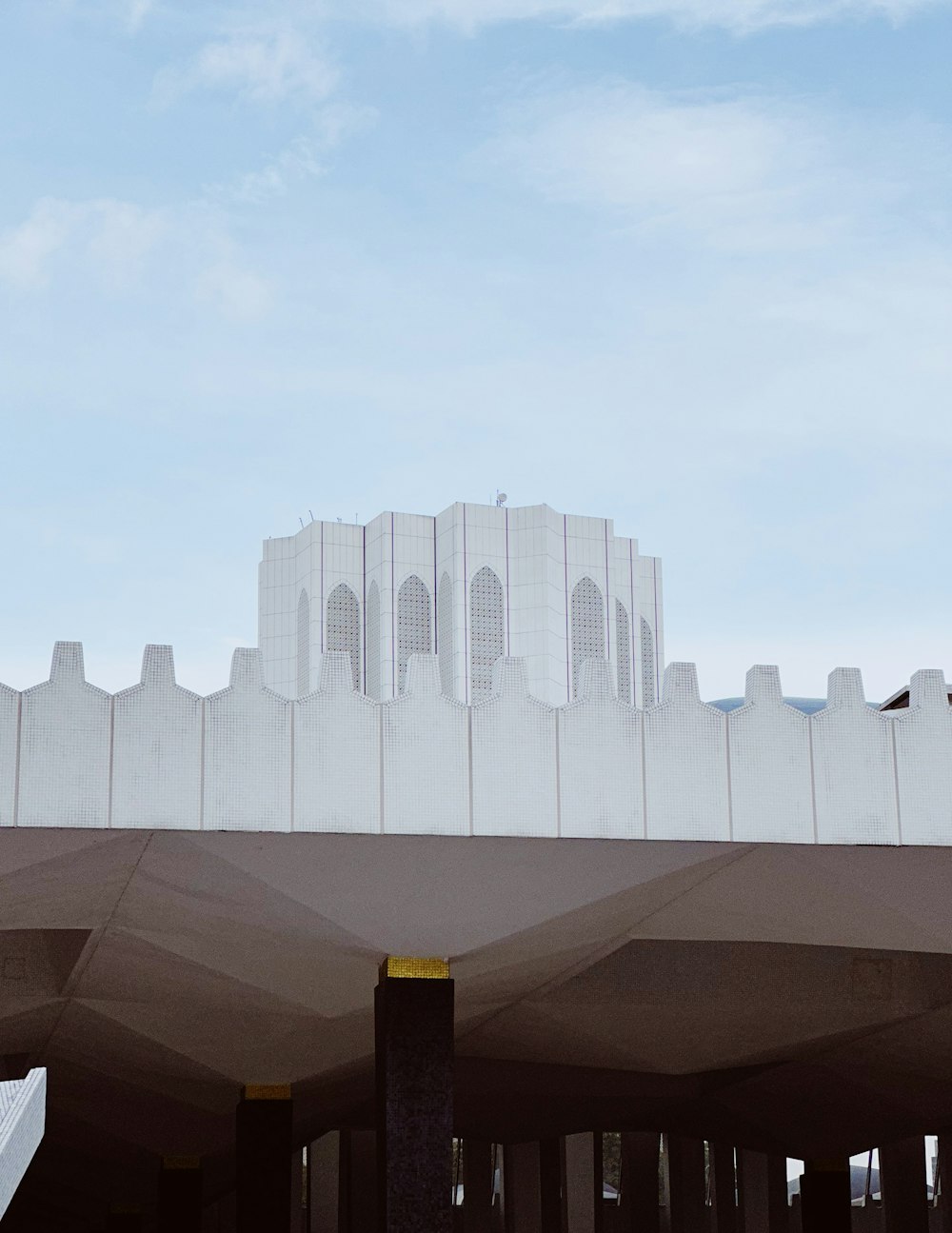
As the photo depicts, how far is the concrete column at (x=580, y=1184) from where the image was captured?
2809 cm

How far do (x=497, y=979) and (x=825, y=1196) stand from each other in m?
10.5

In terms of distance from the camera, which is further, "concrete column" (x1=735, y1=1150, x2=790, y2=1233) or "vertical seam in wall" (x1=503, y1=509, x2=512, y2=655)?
"vertical seam in wall" (x1=503, y1=509, x2=512, y2=655)

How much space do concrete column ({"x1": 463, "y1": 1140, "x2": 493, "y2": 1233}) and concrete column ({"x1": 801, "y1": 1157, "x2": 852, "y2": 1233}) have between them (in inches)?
387

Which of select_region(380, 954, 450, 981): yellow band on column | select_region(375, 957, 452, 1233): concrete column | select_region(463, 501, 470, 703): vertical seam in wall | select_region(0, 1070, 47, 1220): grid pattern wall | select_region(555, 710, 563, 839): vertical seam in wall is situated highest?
select_region(463, 501, 470, 703): vertical seam in wall

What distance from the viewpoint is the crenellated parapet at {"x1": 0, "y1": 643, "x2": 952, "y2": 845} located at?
8.08 m

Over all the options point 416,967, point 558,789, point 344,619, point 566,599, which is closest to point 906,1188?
point 416,967

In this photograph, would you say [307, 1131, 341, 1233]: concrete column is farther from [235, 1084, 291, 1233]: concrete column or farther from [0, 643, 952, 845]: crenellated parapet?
[0, 643, 952, 845]: crenellated parapet

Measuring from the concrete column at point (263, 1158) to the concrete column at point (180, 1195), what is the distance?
522cm

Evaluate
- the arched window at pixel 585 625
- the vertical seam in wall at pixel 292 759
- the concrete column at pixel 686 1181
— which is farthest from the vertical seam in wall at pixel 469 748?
the arched window at pixel 585 625

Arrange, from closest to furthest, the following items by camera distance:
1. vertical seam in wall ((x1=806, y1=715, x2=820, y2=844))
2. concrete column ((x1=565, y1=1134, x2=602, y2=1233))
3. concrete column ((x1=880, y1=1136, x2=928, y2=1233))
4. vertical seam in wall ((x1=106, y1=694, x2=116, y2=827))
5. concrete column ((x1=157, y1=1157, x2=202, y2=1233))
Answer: vertical seam in wall ((x1=106, y1=694, x2=116, y2=827))
vertical seam in wall ((x1=806, y1=715, x2=820, y2=844))
concrete column ((x1=157, y1=1157, x2=202, y2=1233))
concrete column ((x1=880, y1=1136, x2=928, y2=1233))
concrete column ((x1=565, y1=1134, x2=602, y2=1233))

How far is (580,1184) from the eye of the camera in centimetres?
2842

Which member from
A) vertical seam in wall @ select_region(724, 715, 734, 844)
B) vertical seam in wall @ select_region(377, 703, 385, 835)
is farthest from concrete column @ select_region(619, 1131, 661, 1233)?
vertical seam in wall @ select_region(377, 703, 385, 835)

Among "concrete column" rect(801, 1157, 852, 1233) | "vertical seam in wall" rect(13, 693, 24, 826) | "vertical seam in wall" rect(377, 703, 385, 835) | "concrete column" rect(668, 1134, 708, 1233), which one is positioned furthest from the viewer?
"concrete column" rect(668, 1134, 708, 1233)

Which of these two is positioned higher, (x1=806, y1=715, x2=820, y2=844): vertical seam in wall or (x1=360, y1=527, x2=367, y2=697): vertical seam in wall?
(x1=360, y1=527, x2=367, y2=697): vertical seam in wall
